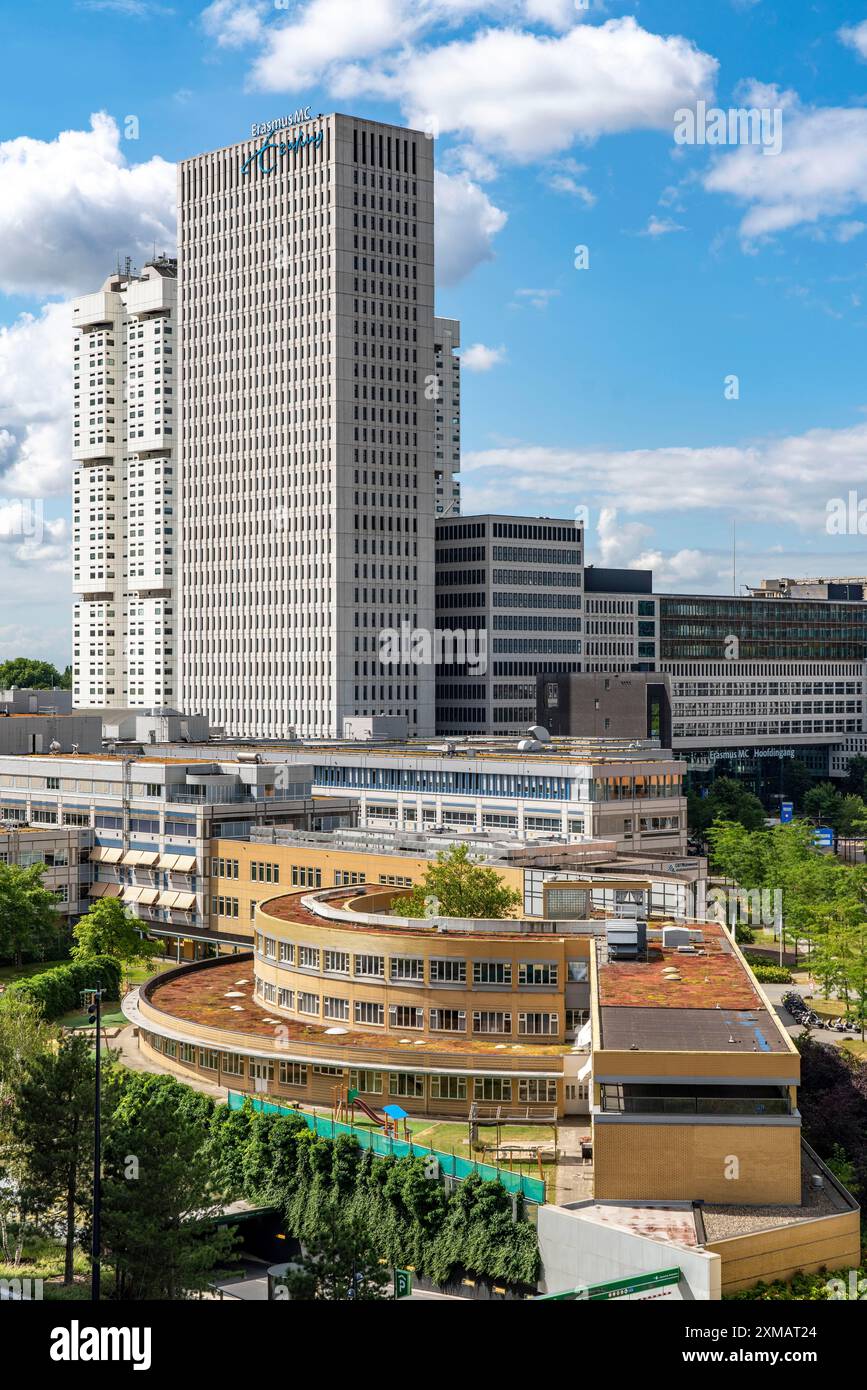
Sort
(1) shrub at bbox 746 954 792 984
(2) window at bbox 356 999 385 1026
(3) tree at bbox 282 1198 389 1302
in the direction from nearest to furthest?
(3) tree at bbox 282 1198 389 1302, (2) window at bbox 356 999 385 1026, (1) shrub at bbox 746 954 792 984

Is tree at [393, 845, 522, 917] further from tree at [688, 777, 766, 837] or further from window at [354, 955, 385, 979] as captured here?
tree at [688, 777, 766, 837]

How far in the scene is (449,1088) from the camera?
57.3m

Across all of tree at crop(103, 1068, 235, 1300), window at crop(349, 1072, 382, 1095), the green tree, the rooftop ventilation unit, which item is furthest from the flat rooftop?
the green tree

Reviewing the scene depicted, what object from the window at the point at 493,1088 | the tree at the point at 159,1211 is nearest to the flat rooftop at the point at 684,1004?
the window at the point at 493,1088

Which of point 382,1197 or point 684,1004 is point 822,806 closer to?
point 684,1004

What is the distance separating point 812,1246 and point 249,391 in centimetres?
15870

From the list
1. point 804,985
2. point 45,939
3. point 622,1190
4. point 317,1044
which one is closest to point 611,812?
point 804,985

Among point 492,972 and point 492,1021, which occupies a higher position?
point 492,972

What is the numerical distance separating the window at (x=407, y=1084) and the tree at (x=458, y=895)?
931 cm

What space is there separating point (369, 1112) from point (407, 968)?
6913 millimetres

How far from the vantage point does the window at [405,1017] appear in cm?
6131

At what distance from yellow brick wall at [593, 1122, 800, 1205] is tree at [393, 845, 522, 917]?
80.0 feet

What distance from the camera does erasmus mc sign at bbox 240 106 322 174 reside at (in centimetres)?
17750

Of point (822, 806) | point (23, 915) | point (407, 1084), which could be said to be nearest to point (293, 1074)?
point (407, 1084)
